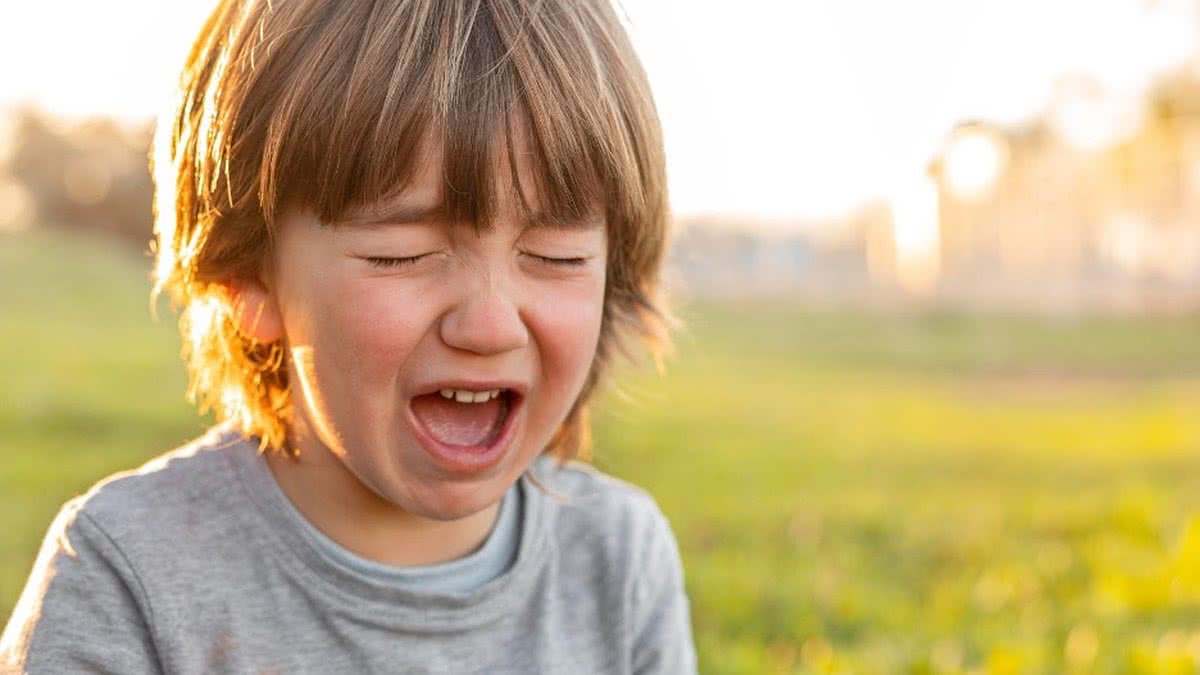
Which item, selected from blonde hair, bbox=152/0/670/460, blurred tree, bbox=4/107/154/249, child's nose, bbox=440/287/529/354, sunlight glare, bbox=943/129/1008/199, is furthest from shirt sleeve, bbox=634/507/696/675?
blurred tree, bbox=4/107/154/249

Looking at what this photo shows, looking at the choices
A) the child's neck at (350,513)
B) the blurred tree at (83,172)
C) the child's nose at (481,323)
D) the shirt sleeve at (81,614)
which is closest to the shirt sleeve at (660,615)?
the child's neck at (350,513)

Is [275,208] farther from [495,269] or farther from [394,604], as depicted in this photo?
[394,604]

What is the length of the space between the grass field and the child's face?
1.79 ft

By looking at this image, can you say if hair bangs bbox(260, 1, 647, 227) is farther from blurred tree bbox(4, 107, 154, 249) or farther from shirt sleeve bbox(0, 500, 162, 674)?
blurred tree bbox(4, 107, 154, 249)

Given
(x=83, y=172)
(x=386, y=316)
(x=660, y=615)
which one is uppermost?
(x=83, y=172)

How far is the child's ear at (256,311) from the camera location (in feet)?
5.95

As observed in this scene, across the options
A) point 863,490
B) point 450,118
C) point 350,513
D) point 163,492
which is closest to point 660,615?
point 350,513

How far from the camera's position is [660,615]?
6.80 ft

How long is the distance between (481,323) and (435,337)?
0.20ft

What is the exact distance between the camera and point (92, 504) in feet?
5.63

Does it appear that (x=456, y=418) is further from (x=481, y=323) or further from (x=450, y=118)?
(x=450, y=118)

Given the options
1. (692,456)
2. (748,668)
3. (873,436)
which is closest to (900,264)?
(873,436)

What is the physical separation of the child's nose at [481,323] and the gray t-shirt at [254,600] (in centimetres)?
36

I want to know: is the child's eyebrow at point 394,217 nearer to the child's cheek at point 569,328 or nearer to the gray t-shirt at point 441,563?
the child's cheek at point 569,328
